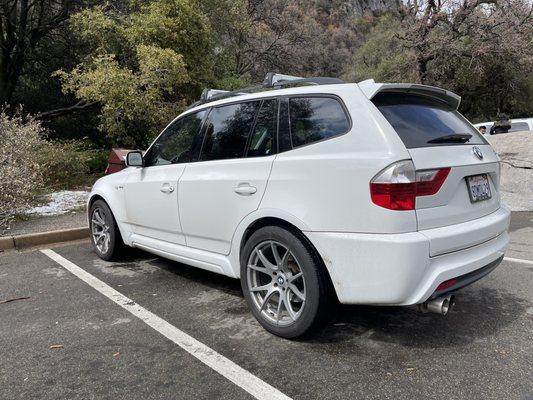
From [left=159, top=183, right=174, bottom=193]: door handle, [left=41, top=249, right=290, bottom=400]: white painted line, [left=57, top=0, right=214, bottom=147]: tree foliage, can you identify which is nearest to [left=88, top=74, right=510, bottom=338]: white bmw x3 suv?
[left=159, top=183, right=174, bottom=193]: door handle

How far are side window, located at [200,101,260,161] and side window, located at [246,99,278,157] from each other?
0.08m

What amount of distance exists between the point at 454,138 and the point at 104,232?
408 centimetres

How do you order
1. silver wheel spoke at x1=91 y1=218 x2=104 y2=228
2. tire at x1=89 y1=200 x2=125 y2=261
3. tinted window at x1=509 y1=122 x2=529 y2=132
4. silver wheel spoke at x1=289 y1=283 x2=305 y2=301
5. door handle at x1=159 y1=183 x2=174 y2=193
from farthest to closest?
tinted window at x1=509 y1=122 x2=529 y2=132 → silver wheel spoke at x1=91 y1=218 x2=104 y2=228 → tire at x1=89 y1=200 x2=125 y2=261 → door handle at x1=159 y1=183 x2=174 y2=193 → silver wheel spoke at x1=289 y1=283 x2=305 y2=301

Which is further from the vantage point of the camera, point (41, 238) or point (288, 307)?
point (41, 238)

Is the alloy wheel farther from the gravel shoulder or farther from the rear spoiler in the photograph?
the gravel shoulder

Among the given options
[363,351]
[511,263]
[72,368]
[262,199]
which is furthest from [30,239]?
[511,263]

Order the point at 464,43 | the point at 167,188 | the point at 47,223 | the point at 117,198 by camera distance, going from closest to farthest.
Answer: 1. the point at 167,188
2. the point at 117,198
3. the point at 47,223
4. the point at 464,43

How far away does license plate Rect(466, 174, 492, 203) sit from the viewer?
3.27 metres

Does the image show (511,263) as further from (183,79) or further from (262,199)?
(183,79)

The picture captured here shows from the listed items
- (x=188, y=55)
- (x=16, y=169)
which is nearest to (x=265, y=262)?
(x=16, y=169)

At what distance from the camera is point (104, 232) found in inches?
221

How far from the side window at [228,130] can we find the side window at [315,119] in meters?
0.46

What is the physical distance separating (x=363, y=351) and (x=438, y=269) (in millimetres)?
810

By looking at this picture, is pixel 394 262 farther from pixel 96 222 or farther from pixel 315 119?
pixel 96 222
